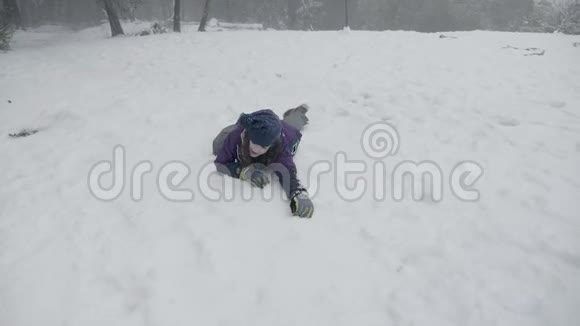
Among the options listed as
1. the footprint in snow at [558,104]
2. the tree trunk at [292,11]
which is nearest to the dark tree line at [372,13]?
the tree trunk at [292,11]

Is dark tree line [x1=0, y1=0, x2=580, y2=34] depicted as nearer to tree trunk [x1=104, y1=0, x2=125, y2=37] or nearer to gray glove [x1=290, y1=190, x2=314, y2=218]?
tree trunk [x1=104, y1=0, x2=125, y2=37]

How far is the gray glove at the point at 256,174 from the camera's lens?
3693 millimetres

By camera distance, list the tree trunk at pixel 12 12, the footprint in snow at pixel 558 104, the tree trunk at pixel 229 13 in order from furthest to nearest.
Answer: the tree trunk at pixel 229 13
the tree trunk at pixel 12 12
the footprint in snow at pixel 558 104

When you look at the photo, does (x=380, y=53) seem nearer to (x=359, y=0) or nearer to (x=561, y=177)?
(x=561, y=177)

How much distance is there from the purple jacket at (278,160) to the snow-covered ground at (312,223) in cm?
23

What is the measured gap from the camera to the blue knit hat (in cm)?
328

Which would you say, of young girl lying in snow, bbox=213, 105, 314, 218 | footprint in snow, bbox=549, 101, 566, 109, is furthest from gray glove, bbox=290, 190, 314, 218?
footprint in snow, bbox=549, 101, 566, 109

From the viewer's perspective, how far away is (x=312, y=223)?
11.0 feet

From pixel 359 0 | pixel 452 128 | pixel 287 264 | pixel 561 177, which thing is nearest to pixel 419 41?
pixel 452 128

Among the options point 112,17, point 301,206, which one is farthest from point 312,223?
point 112,17

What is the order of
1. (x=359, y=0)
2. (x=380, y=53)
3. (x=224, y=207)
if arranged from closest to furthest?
(x=224, y=207) < (x=380, y=53) < (x=359, y=0)

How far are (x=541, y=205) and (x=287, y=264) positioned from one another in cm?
249

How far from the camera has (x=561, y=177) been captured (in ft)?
11.9

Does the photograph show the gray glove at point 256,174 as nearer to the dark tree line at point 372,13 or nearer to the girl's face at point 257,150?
the girl's face at point 257,150
